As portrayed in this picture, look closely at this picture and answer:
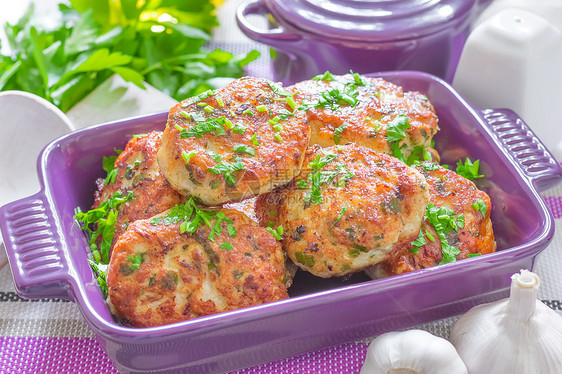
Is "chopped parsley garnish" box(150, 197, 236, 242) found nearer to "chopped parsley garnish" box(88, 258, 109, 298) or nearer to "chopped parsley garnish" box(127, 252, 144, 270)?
"chopped parsley garnish" box(127, 252, 144, 270)

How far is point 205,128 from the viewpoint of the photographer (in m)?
1.75

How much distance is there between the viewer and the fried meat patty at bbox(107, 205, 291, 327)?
64.4 inches

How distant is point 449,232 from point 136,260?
2.82ft

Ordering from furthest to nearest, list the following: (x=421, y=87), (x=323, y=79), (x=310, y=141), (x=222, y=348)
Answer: (x=421, y=87)
(x=323, y=79)
(x=310, y=141)
(x=222, y=348)

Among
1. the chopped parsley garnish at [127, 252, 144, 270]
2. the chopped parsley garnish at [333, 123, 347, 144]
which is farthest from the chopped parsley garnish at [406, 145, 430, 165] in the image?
the chopped parsley garnish at [127, 252, 144, 270]

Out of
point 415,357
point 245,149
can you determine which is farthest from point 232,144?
point 415,357

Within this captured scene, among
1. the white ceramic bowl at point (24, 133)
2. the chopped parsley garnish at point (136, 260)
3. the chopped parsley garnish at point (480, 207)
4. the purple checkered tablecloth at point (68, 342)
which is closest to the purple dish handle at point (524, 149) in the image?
the chopped parsley garnish at point (480, 207)

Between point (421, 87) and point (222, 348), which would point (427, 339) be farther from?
point (421, 87)

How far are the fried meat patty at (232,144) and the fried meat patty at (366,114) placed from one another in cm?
14

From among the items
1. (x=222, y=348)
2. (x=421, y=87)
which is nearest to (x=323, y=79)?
(x=421, y=87)

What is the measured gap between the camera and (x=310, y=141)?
1.98 meters

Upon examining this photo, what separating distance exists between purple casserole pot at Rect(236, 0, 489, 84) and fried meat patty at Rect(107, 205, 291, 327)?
1.09 m

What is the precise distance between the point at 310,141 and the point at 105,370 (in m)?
0.88

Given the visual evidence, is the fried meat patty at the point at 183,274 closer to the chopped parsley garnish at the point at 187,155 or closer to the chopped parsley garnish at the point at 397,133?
the chopped parsley garnish at the point at 187,155
